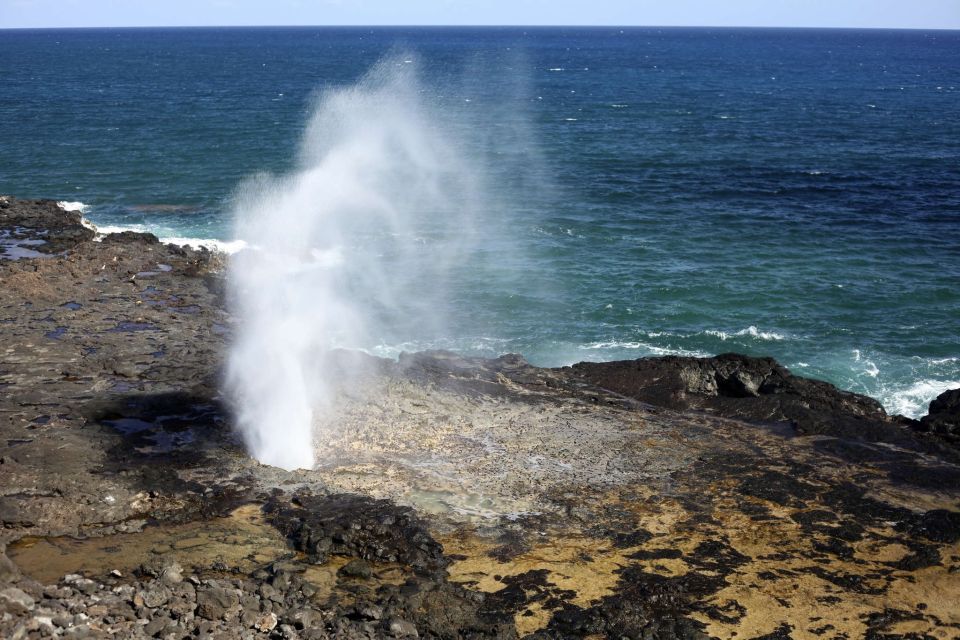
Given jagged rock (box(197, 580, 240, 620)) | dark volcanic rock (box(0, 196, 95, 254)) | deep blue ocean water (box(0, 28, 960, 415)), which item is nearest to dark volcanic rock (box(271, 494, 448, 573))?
jagged rock (box(197, 580, 240, 620))

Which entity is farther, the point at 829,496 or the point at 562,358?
the point at 562,358

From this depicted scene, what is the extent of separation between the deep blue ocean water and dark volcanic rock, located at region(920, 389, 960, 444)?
12.2ft

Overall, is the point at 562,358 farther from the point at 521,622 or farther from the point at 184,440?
the point at 521,622

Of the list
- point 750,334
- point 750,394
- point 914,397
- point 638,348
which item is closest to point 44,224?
point 638,348

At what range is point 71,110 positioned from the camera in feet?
306

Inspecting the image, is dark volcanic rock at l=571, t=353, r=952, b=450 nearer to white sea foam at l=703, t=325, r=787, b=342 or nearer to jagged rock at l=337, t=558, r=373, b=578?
white sea foam at l=703, t=325, r=787, b=342

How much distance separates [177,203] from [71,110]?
47298mm

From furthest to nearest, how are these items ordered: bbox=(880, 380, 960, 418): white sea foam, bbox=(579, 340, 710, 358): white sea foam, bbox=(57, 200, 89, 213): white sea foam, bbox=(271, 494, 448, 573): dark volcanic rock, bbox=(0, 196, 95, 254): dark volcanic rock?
bbox=(57, 200, 89, 213): white sea foam, bbox=(0, 196, 95, 254): dark volcanic rock, bbox=(579, 340, 710, 358): white sea foam, bbox=(880, 380, 960, 418): white sea foam, bbox=(271, 494, 448, 573): dark volcanic rock

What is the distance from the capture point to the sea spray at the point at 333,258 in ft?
82.6

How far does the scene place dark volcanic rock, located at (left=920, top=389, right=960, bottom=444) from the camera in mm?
25516

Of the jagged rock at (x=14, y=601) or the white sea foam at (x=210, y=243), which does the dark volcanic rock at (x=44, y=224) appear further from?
the jagged rock at (x=14, y=601)

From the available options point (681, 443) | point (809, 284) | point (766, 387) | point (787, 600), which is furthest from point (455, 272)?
point (787, 600)

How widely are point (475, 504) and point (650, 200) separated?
4100 centimetres

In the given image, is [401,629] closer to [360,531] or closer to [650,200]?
[360,531]
